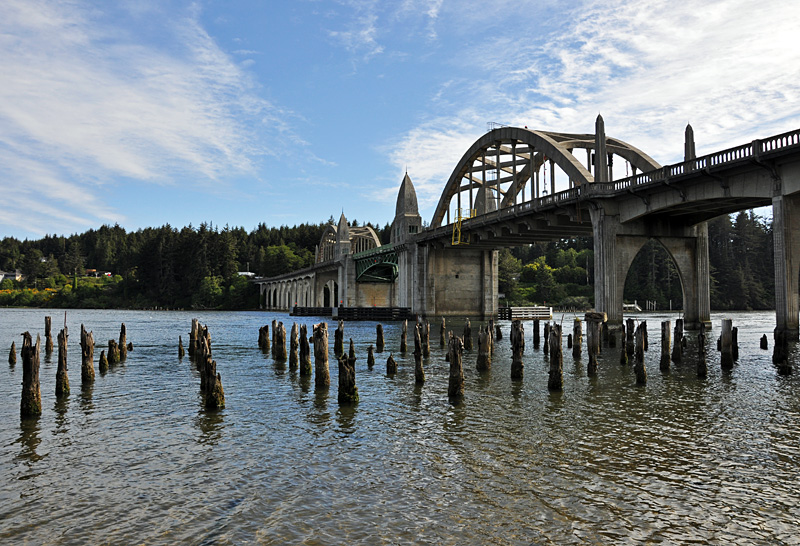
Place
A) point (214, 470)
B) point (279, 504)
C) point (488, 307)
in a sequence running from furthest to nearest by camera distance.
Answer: point (488, 307) → point (214, 470) → point (279, 504)

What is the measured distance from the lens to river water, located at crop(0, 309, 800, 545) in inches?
335

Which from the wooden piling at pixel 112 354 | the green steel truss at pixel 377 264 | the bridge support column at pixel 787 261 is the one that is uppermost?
the green steel truss at pixel 377 264

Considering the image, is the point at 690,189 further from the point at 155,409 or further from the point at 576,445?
the point at 155,409

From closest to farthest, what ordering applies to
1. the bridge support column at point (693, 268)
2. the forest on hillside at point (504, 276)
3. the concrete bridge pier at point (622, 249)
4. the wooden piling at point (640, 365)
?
the wooden piling at point (640, 365) < the concrete bridge pier at point (622, 249) < the bridge support column at point (693, 268) < the forest on hillside at point (504, 276)

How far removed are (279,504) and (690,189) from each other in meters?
34.6

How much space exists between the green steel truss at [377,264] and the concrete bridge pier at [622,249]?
45897 mm

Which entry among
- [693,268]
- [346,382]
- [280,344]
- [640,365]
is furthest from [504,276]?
[346,382]

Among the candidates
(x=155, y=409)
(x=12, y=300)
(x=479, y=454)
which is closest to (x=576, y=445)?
(x=479, y=454)

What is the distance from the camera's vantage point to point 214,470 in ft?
36.8

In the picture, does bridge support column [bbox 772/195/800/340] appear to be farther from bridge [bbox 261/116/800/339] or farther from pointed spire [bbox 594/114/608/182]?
pointed spire [bbox 594/114/608/182]

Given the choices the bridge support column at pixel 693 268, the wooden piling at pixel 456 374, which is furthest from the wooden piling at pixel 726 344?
the bridge support column at pixel 693 268

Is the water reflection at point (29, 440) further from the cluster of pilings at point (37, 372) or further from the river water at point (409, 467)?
the cluster of pilings at point (37, 372)

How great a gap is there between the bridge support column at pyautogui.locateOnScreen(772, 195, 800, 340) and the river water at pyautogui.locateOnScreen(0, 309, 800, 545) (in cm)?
1100

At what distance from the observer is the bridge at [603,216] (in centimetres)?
3092
